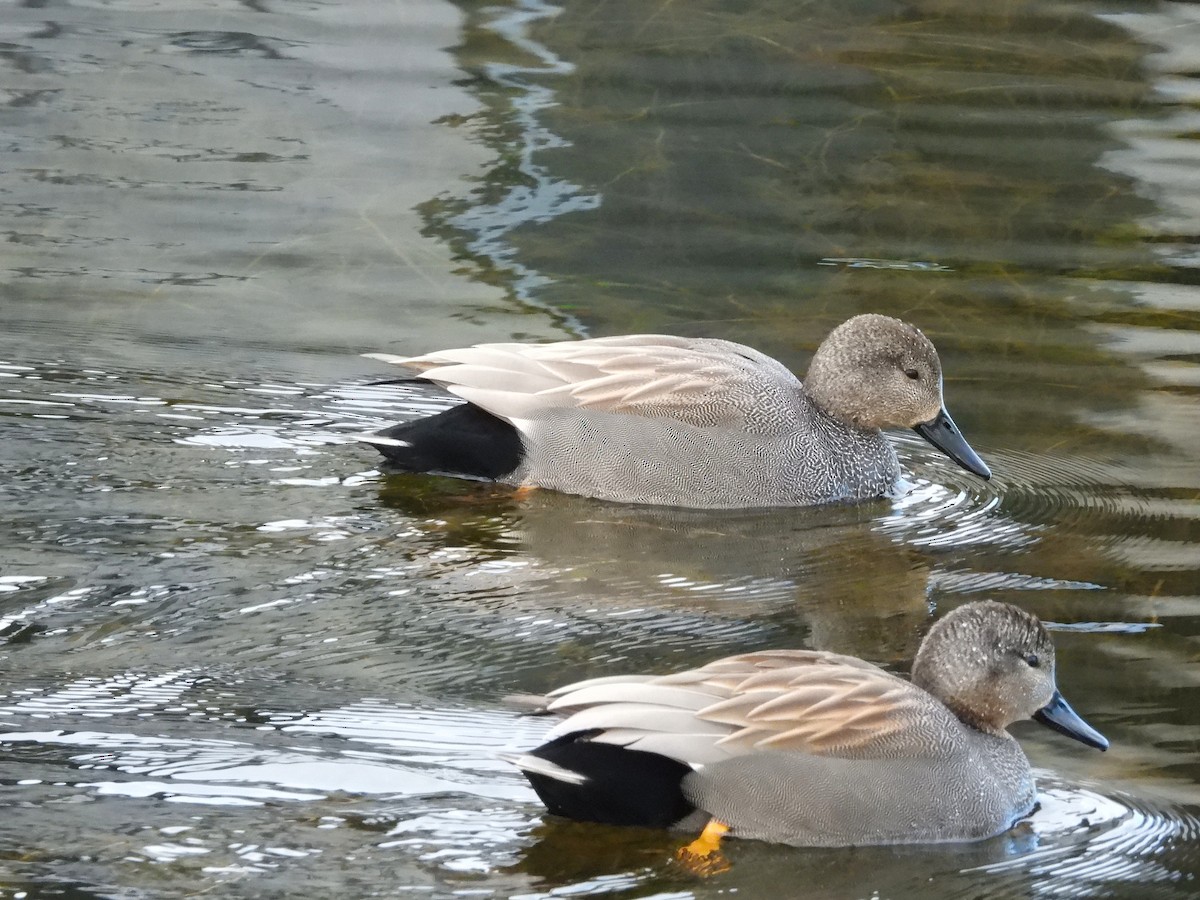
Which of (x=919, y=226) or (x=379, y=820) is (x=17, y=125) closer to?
(x=919, y=226)

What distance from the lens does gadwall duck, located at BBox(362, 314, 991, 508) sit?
6453 mm

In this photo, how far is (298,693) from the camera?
4.80 m

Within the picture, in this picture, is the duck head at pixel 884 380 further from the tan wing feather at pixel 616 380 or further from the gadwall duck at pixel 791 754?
the gadwall duck at pixel 791 754

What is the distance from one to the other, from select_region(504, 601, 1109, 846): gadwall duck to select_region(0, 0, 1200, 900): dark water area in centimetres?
8

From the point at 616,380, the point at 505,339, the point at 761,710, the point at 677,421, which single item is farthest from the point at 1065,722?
the point at 505,339

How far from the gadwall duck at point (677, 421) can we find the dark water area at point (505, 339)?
135 mm

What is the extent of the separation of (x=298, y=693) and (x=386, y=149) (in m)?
5.76

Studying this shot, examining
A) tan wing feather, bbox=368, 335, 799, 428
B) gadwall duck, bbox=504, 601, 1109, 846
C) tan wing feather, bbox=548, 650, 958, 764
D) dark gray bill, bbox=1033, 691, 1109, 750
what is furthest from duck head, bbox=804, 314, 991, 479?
tan wing feather, bbox=548, 650, 958, 764

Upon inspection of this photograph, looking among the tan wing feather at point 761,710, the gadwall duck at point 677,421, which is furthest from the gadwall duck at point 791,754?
the gadwall duck at point 677,421

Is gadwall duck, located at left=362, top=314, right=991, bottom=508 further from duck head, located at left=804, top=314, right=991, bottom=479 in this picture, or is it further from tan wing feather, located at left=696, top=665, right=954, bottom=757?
tan wing feather, located at left=696, top=665, right=954, bottom=757

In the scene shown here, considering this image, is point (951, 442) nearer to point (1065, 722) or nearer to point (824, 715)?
point (1065, 722)

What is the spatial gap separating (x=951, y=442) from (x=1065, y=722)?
2.32 meters

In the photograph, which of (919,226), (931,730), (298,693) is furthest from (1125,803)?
(919,226)

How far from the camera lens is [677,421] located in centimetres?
646
